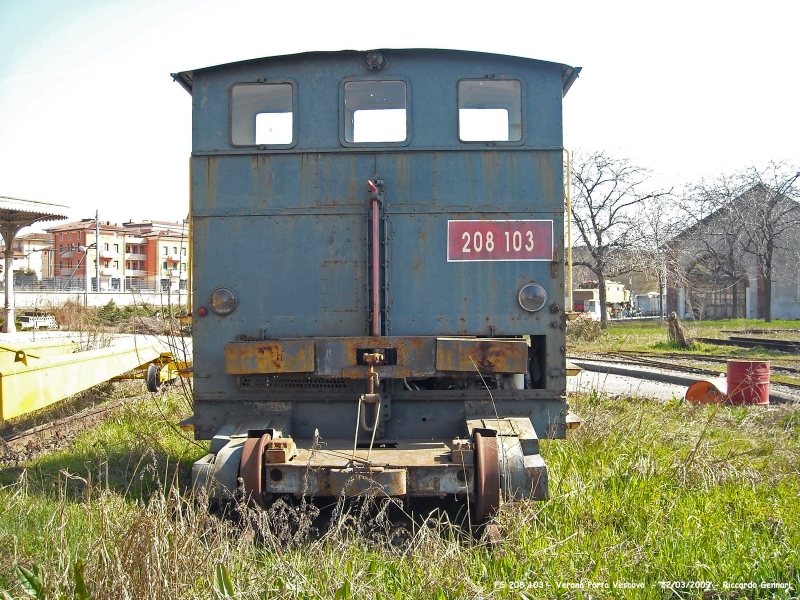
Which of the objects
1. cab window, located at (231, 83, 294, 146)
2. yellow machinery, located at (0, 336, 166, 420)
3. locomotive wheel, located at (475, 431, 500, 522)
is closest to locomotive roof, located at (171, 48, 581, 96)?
cab window, located at (231, 83, 294, 146)

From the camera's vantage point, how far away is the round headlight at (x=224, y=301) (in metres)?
5.51

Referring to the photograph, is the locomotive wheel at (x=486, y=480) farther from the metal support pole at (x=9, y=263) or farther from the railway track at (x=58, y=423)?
the metal support pole at (x=9, y=263)

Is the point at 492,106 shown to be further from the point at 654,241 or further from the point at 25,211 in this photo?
the point at 654,241

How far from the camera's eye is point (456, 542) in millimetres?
3922

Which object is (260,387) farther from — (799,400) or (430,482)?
(799,400)

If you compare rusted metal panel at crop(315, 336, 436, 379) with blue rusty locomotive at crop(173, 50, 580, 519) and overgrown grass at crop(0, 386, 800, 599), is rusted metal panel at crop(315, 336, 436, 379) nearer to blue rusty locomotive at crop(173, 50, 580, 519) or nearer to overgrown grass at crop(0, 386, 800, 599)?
blue rusty locomotive at crop(173, 50, 580, 519)

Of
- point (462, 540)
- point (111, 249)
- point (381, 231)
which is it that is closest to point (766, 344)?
point (381, 231)

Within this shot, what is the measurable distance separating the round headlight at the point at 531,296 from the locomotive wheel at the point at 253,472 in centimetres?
230

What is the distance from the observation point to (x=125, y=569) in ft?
11.0

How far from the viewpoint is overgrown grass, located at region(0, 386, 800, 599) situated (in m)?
3.45

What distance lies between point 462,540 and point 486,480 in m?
0.53

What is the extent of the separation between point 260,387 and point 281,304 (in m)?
0.68

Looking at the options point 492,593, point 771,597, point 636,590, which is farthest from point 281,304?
point 771,597

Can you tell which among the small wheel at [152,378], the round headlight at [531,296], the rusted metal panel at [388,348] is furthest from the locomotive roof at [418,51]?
the small wheel at [152,378]
